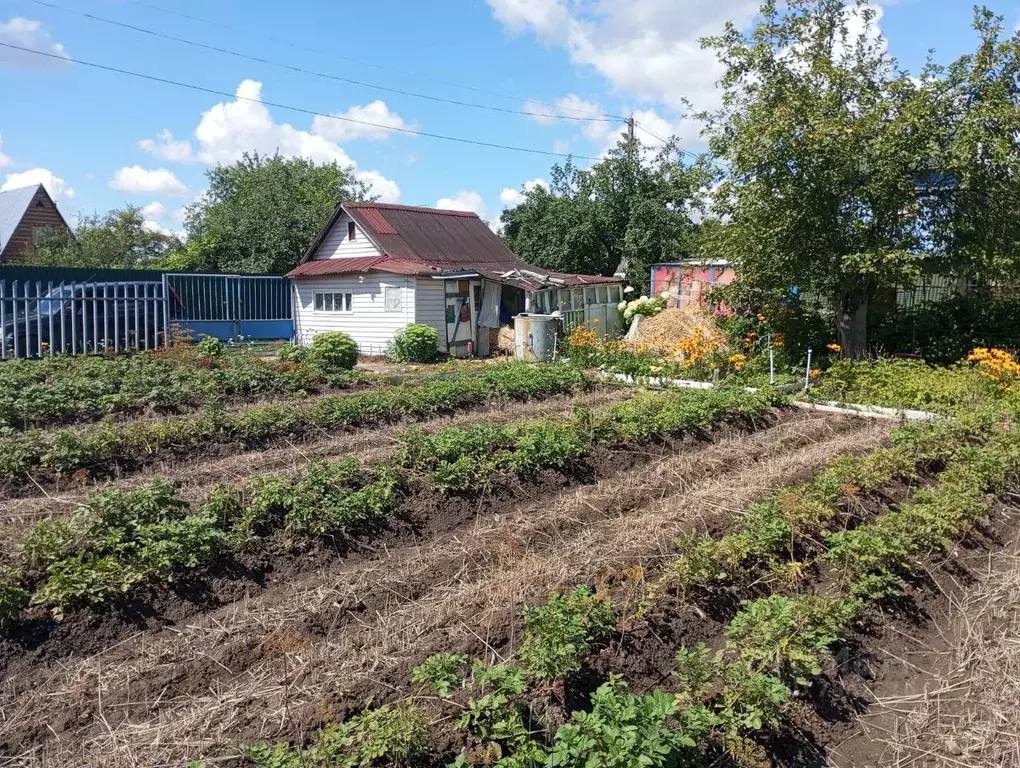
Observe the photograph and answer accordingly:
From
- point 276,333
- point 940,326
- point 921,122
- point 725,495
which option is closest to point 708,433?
point 725,495

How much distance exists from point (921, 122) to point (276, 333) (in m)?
18.5

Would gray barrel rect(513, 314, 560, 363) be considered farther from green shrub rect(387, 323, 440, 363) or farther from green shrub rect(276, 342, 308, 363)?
green shrub rect(276, 342, 308, 363)

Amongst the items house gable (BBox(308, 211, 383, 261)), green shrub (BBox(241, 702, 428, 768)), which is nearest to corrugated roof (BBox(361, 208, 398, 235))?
house gable (BBox(308, 211, 383, 261))

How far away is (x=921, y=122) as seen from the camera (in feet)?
44.6

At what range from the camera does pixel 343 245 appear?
23500 millimetres

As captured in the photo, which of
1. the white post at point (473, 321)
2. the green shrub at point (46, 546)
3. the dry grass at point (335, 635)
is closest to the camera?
the dry grass at point (335, 635)

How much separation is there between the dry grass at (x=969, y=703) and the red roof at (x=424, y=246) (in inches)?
653

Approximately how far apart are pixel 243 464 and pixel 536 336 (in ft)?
38.4

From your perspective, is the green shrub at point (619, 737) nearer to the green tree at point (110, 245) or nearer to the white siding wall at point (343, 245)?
the white siding wall at point (343, 245)

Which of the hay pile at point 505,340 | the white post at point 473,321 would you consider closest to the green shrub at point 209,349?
the white post at point 473,321

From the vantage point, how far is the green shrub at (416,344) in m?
19.4

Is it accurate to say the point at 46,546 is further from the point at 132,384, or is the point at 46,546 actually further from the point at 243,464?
the point at 132,384

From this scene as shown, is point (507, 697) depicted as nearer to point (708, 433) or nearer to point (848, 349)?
point (708, 433)

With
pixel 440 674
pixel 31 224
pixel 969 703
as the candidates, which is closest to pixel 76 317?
pixel 440 674
